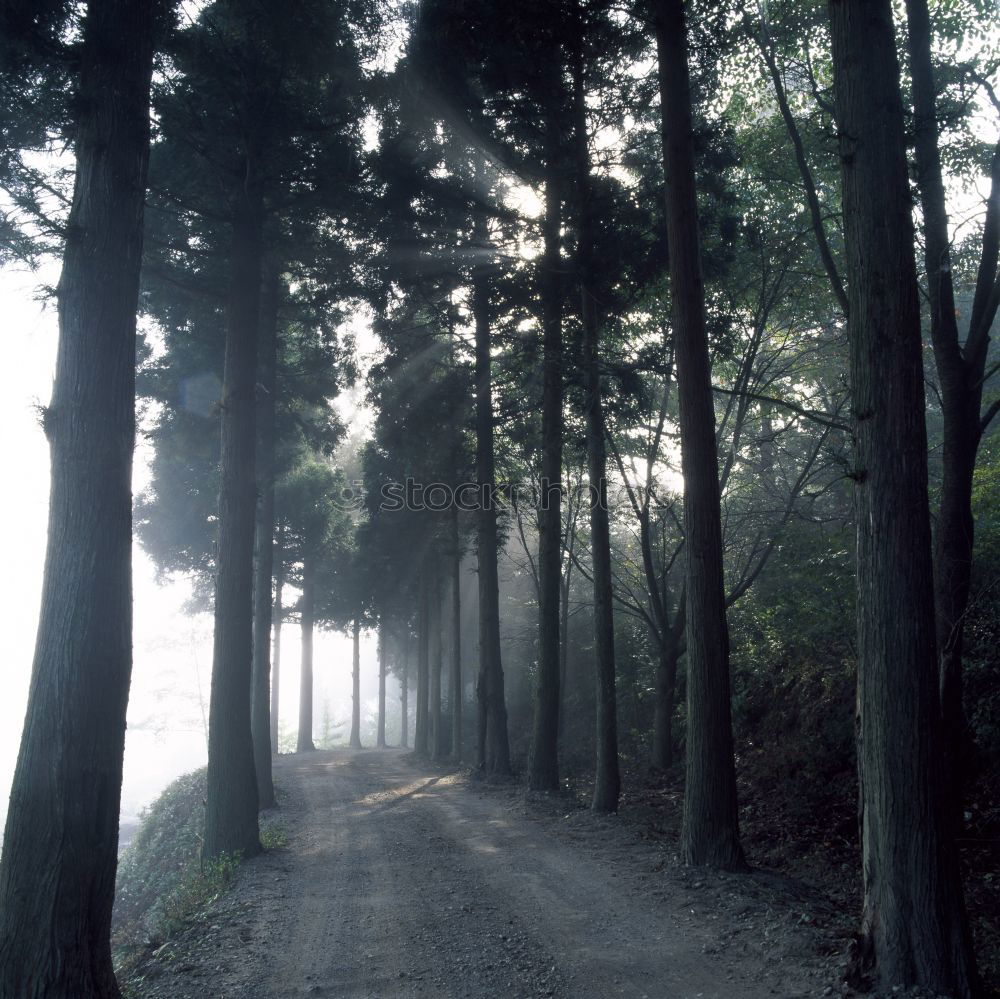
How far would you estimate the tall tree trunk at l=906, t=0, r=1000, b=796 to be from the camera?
7887mm

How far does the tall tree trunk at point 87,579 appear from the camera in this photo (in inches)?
219

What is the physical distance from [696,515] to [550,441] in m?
7.21

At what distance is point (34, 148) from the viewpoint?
9141 millimetres

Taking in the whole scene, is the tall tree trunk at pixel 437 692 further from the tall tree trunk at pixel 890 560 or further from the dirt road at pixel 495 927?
the tall tree trunk at pixel 890 560

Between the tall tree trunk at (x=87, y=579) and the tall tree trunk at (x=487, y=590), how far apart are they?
1261 cm

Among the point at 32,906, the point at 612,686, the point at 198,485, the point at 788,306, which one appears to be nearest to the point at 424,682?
the point at 198,485

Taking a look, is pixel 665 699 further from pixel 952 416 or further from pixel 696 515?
pixel 952 416

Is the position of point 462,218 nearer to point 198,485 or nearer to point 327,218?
point 327,218

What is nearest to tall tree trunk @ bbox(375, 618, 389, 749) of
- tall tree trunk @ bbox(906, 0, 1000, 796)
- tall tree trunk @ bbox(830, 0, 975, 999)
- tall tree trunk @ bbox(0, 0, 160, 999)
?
tall tree trunk @ bbox(906, 0, 1000, 796)

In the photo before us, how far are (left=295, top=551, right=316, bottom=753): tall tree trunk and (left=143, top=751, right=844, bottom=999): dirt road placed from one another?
2034 cm

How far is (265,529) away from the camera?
1956cm

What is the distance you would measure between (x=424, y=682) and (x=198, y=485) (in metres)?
11.7

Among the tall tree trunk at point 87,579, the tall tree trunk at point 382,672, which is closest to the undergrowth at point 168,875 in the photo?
the tall tree trunk at point 87,579

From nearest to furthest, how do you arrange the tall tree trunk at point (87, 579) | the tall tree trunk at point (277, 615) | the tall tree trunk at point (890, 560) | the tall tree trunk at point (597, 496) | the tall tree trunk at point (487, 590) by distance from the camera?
the tall tree trunk at point (890, 560), the tall tree trunk at point (87, 579), the tall tree trunk at point (597, 496), the tall tree trunk at point (487, 590), the tall tree trunk at point (277, 615)
